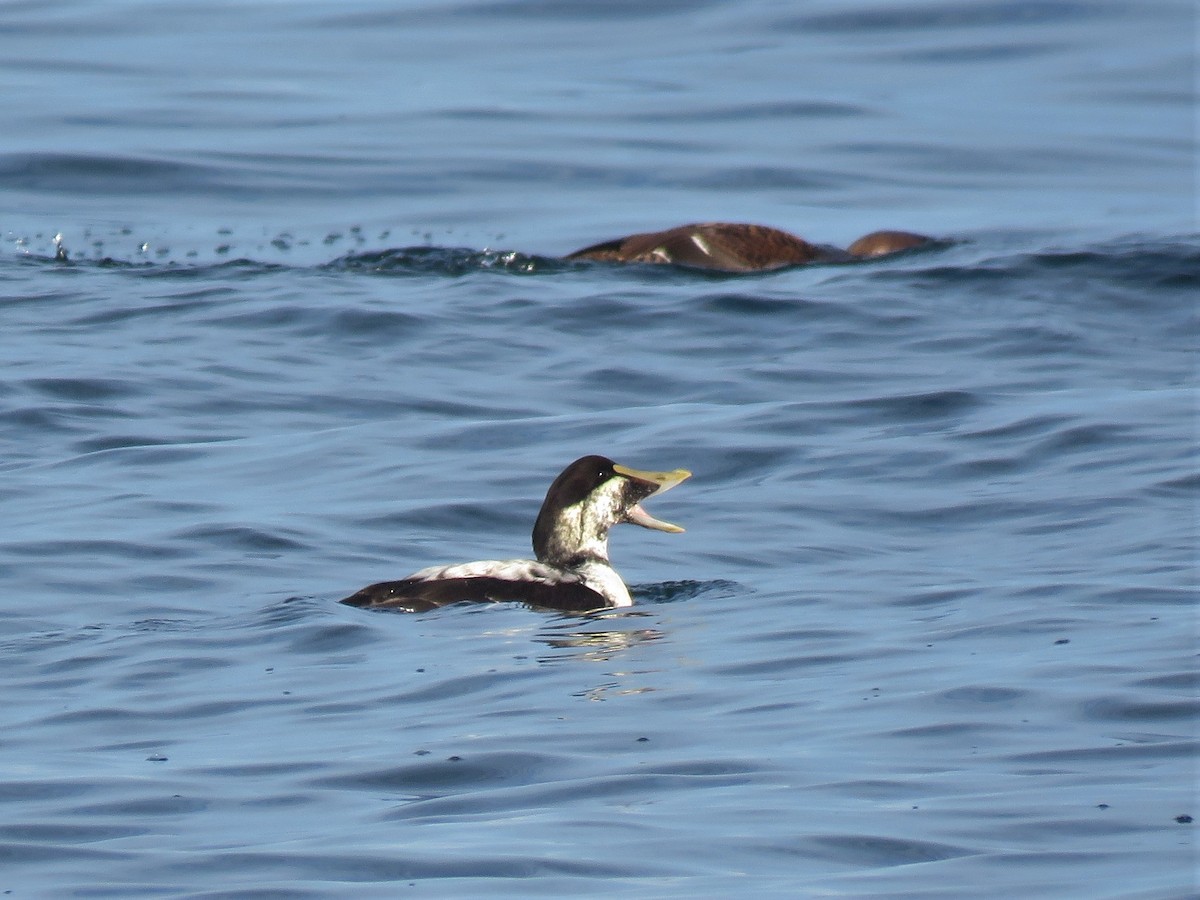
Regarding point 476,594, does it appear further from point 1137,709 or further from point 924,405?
point 924,405

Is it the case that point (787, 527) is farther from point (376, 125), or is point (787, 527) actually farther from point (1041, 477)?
point (376, 125)

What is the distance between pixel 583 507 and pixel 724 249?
7566mm

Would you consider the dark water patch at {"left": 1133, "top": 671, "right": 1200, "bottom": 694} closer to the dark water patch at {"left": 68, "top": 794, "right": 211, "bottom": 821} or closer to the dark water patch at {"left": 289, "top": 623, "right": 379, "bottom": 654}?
the dark water patch at {"left": 289, "top": 623, "right": 379, "bottom": 654}

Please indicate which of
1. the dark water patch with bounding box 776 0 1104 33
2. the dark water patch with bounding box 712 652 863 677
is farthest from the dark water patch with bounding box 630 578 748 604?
the dark water patch with bounding box 776 0 1104 33

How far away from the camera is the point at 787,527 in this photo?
10711 mm

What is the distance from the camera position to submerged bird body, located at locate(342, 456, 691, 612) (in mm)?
8914

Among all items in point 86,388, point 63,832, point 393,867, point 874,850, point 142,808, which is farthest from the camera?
point 86,388

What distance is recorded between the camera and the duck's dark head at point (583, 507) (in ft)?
31.5

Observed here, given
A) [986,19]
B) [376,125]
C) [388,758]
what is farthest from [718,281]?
[986,19]

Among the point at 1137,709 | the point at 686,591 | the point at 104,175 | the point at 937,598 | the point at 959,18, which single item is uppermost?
the point at 959,18

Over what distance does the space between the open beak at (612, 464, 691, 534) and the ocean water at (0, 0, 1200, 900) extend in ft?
0.90

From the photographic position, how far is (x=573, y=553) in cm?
959

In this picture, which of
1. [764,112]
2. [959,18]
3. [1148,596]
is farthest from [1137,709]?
[959,18]

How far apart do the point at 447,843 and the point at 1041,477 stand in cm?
662
